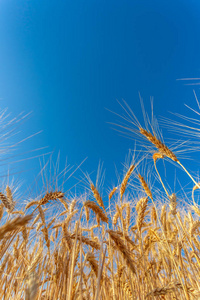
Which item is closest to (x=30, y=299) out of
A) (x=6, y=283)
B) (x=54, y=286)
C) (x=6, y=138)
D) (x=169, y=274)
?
(x=6, y=138)

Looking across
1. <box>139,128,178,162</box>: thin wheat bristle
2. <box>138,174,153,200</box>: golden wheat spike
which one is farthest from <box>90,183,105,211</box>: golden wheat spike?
<box>139,128,178,162</box>: thin wheat bristle

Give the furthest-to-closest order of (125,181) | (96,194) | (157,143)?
(125,181)
(96,194)
(157,143)

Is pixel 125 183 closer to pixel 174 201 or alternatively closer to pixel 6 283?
pixel 174 201

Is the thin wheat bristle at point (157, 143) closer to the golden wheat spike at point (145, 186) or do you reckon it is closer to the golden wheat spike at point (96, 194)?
the golden wheat spike at point (145, 186)

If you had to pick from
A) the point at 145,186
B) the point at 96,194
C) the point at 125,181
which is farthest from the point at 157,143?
the point at 96,194

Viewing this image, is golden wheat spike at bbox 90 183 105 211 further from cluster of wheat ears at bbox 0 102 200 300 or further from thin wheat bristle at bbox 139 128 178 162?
thin wheat bristle at bbox 139 128 178 162

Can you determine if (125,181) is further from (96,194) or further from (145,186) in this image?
(96,194)

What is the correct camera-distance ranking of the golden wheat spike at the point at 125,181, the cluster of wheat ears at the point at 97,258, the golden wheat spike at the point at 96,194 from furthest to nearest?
1. the golden wheat spike at the point at 125,181
2. the golden wheat spike at the point at 96,194
3. the cluster of wheat ears at the point at 97,258

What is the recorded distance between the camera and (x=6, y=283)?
2.26 m

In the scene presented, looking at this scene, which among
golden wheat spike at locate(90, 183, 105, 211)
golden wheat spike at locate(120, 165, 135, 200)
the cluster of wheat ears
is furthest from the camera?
golden wheat spike at locate(120, 165, 135, 200)

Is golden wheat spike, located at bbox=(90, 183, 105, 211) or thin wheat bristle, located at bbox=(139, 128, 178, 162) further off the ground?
thin wheat bristle, located at bbox=(139, 128, 178, 162)

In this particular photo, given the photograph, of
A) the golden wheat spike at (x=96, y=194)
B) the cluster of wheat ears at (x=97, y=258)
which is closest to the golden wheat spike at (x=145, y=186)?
the cluster of wheat ears at (x=97, y=258)

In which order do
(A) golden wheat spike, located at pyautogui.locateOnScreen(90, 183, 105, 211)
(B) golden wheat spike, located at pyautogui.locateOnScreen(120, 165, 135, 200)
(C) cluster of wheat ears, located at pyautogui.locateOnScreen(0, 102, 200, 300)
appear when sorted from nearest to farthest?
(C) cluster of wheat ears, located at pyautogui.locateOnScreen(0, 102, 200, 300), (A) golden wheat spike, located at pyautogui.locateOnScreen(90, 183, 105, 211), (B) golden wheat spike, located at pyautogui.locateOnScreen(120, 165, 135, 200)

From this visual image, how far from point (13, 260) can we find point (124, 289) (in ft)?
5.06
